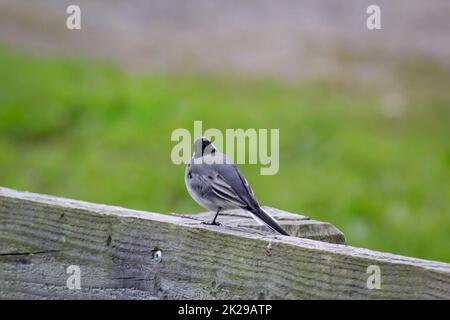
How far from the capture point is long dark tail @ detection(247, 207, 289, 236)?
2.42 metres

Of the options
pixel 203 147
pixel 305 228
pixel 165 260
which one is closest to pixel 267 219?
pixel 305 228

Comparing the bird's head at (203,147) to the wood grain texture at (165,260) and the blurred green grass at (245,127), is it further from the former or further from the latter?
the blurred green grass at (245,127)

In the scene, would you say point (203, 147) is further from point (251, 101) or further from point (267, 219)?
point (251, 101)

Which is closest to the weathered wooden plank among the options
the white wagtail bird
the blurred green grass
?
the white wagtail bird

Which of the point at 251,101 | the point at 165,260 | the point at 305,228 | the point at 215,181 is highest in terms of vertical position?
the point at 251,101

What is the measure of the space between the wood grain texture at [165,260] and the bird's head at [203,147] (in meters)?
0.94

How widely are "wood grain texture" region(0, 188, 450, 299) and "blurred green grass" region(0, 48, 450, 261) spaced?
516 cm

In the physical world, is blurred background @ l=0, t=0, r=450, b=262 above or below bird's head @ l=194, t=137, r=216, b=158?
above

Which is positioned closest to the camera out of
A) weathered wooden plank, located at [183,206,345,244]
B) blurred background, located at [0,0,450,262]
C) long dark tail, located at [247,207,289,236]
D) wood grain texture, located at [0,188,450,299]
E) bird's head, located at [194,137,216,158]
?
wood grain texture, located at [0,188,450,299]

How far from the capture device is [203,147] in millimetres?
3338

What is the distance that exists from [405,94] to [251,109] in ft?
7.77

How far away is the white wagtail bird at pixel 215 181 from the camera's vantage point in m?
3.04

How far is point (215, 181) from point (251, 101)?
289 inches

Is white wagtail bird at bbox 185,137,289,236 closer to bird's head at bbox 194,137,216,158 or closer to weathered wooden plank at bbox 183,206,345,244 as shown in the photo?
bird's head at bbox 194,137,216,158
